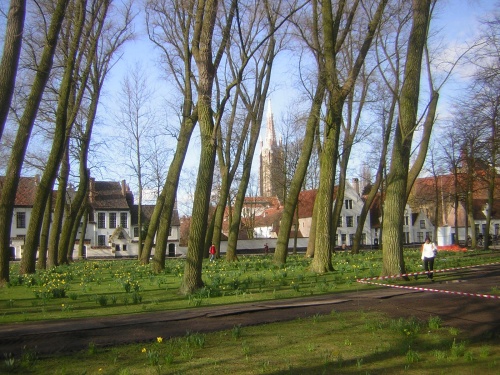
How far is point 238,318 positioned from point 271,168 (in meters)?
55.5

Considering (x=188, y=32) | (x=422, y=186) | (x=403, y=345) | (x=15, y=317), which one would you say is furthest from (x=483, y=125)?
(x=422, y=186)

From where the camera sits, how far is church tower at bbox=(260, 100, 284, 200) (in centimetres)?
5894

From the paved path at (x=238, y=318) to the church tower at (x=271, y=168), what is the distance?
1519 inches

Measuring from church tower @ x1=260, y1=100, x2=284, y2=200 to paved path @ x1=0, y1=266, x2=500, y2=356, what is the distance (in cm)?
3858

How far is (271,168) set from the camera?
217ft

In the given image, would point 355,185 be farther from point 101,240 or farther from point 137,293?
point 137,293

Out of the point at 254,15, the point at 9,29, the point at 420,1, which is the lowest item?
the point at 9,29

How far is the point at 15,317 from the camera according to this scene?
11164mm

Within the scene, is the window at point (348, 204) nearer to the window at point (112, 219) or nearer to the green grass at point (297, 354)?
the window at point (112, 219)

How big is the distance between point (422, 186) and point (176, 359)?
236ft

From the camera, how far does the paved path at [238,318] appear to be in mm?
8852

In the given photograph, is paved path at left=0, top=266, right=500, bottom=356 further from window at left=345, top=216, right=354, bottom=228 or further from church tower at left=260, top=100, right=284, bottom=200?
window at left=345, top=216, right=354, bottom=228

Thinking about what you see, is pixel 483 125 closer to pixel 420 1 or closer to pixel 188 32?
pixel 420 1

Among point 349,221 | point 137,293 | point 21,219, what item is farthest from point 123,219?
point 137,293
